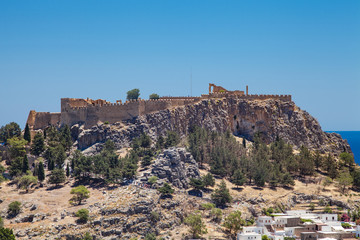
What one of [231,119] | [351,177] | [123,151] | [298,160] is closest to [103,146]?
[123,151]

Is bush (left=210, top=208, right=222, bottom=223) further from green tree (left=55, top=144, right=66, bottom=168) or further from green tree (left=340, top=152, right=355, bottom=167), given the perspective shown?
green tree (left=340, top=152, right=355, bottom=167)

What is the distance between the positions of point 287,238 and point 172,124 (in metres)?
35.5

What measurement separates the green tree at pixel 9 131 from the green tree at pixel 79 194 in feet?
82.5

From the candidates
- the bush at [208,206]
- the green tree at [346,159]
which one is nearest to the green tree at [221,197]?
the bush at [208,206]

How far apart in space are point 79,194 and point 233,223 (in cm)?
2170

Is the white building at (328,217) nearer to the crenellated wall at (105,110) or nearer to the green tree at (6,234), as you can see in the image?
the crenellated wall at (105,110)

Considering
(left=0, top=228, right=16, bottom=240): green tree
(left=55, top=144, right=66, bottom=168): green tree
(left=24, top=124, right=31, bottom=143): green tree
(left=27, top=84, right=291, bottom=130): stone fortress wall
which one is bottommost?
(left=0, top=228, right=16, bottom=240): green tree

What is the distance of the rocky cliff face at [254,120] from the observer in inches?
3863

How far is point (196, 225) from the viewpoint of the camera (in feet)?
222

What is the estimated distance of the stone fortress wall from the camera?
9338cm

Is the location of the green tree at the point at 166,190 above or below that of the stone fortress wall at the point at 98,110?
below

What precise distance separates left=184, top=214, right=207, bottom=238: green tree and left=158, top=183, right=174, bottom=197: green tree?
22.3ft

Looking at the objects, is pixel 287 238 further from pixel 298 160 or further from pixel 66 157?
pixel 66 157

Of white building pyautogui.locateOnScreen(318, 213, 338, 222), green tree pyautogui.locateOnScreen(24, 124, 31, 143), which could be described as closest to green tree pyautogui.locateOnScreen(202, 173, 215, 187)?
white building pyautogui.locateOnScreen(318, 213, 338, 222)
